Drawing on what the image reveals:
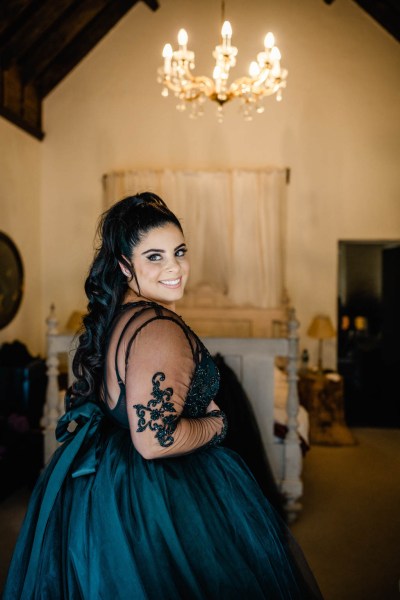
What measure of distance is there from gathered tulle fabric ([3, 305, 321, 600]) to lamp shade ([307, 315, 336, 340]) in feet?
12.5

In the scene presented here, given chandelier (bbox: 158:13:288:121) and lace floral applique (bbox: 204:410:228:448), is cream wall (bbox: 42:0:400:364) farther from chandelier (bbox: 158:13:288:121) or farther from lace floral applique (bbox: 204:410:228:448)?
lace floral applique (bbox: 204:410:228:448)

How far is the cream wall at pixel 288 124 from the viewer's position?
17.6 feet

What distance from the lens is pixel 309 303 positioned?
544cm

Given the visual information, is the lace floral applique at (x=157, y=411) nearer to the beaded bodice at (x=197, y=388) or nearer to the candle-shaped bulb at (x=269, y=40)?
the beaded bodice at (x=197, y=388)

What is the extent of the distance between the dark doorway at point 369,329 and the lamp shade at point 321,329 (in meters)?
0.45

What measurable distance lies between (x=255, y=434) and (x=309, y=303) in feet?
9.52

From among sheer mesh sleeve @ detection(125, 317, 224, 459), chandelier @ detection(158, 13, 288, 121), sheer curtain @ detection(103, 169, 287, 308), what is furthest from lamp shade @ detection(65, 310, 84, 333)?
sheer mesh sleeve @ detection(125, 317, 224, 459)

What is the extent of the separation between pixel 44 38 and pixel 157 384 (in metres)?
4.77

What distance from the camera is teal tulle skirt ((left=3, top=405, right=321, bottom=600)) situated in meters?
1.07

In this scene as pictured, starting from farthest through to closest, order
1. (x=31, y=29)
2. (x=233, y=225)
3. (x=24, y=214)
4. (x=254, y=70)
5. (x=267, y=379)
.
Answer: (x=233, y=225), (x=24, y=214), (x=31, y=29), (x=254, y=70), (x=267, y=379)

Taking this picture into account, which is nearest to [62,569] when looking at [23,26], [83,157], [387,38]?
[23,26]

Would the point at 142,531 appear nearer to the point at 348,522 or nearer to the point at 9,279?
the point at 348,522

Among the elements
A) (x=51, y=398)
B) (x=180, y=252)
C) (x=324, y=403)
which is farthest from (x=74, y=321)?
(x=180, y=252)

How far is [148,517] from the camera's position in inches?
43.7
